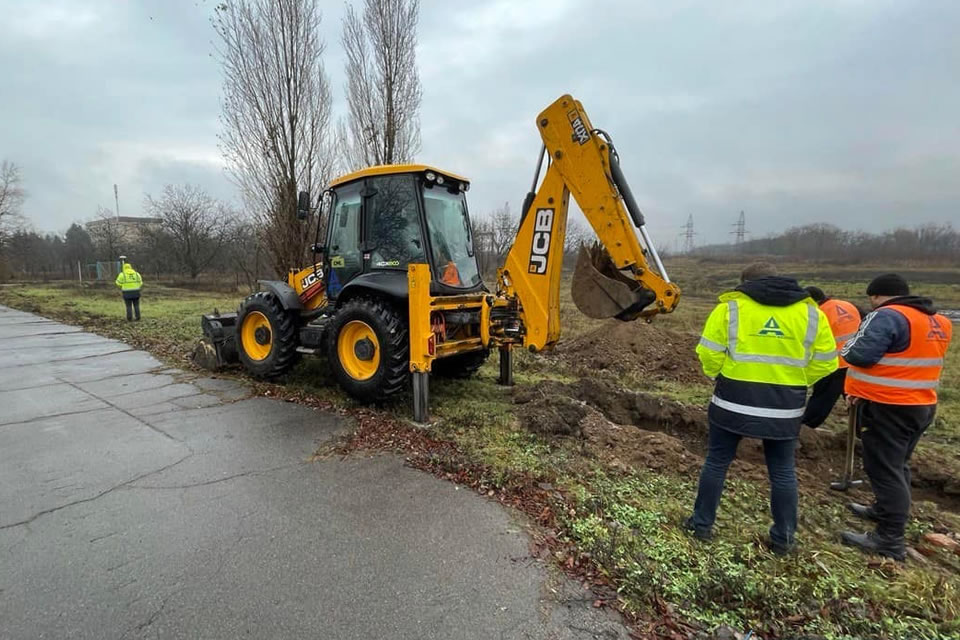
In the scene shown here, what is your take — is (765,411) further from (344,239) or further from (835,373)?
(344,239)

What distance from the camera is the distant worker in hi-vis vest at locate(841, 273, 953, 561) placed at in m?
2.99

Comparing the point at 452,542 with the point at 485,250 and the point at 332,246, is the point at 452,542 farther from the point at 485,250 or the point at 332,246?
the point at 485,250

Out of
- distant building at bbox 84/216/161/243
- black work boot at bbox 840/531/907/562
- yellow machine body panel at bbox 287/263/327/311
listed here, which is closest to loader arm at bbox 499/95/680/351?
black work boot at bbox 840/531/907/562

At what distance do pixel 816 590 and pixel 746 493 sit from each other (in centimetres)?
116

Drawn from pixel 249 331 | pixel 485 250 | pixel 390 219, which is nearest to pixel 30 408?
pixel 249 331

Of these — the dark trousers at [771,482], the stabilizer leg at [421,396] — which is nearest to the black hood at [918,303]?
the dark trousers at [771,482]

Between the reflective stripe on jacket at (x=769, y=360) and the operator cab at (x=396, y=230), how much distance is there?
3156 mm

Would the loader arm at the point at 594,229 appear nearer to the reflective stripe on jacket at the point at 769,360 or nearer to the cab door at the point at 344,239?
the reflective stripe on jacket at the point at 769,360

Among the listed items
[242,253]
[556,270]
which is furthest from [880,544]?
[242,253]

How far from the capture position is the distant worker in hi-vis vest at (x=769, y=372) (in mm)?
2797

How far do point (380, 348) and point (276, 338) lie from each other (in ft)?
6.41

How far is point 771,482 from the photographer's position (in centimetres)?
289

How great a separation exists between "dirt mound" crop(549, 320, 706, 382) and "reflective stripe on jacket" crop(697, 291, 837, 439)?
4838 mm

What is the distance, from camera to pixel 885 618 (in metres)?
2.26
